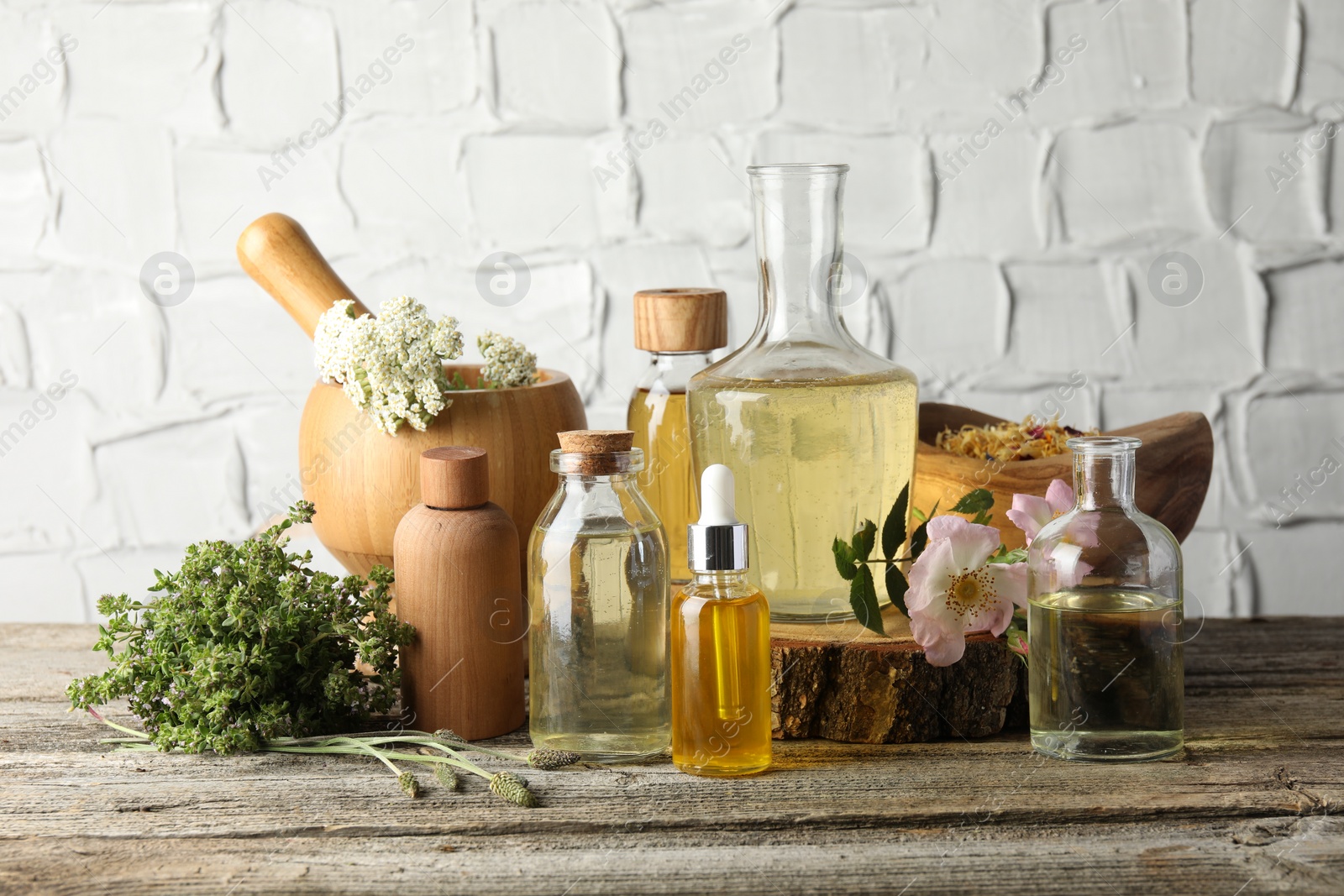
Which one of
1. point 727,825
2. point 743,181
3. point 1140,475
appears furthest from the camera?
point 743,181

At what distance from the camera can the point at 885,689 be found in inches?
30.4

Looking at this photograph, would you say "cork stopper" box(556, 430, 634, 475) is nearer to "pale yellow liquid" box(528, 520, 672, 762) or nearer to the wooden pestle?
"pale yellow liquid" box(528, 520, 672, 762)

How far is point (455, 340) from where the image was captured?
2.82ft

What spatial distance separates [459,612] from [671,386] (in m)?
0.26

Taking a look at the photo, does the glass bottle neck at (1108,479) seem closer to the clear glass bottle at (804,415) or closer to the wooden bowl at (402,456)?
the clear glass bottle at (804,415)

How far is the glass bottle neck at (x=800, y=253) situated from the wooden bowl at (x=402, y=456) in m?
0.18

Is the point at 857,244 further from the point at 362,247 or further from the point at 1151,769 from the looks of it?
the point at 1151,769

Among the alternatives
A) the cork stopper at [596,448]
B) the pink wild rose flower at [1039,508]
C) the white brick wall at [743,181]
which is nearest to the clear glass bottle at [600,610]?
the cork stopper at [596,448]

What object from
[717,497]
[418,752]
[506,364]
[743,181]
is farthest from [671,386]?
[743,181]

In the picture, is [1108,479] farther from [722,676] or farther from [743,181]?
[743,181]

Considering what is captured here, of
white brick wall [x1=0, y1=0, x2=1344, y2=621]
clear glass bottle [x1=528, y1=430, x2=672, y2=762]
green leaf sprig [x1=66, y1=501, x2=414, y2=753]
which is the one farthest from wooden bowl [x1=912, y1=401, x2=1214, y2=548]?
white brick wall [x1=0, y1=0, x2=1344, y2=621]

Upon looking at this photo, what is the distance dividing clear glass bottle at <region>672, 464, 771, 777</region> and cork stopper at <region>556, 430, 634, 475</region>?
0.20 feet

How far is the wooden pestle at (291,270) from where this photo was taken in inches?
37.2

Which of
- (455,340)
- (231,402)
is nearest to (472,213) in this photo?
(231,402)
